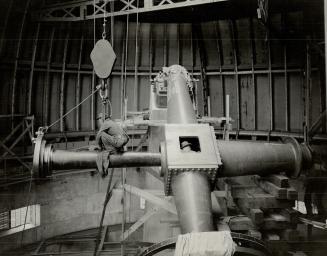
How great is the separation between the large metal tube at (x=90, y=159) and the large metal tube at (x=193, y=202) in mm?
370

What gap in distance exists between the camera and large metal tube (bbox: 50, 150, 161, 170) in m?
3.18

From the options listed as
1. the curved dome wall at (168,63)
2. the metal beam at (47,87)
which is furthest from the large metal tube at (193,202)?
the metal beam at (47,87)

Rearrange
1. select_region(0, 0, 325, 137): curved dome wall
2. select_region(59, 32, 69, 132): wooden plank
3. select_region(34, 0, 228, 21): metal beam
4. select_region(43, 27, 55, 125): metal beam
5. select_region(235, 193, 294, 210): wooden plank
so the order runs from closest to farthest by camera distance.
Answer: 1. select_region(235, 193, 294, 210): wooden plank
2. select_region(34, 0, 228, 21): metal beam
3. select_region(0, 0, 325, 137): curved dome wall
4. select_region(43, 27, 55, 125): metal beam
5. select_region(59, 32, 69, 132): wooden plank

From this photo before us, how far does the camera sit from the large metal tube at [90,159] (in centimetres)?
318

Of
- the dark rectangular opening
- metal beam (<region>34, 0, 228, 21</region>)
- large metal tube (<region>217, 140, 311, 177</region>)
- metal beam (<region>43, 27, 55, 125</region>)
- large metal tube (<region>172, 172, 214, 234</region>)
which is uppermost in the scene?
metal beam (<region>34, 0, 228, 21</region>)

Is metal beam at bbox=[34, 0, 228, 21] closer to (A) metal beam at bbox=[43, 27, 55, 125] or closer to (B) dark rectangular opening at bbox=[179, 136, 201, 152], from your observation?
(A) metal beam at bbox=[43, 27, 55, 125]

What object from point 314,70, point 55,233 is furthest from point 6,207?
point 314,70

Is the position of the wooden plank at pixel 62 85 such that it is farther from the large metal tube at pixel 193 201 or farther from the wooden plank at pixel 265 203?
the large metal tube at pixel 193 201

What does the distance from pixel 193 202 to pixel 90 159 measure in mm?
1142

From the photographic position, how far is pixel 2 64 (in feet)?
34.3

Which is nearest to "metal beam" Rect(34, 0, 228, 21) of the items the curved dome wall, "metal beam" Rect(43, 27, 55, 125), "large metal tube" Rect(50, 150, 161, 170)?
the curved dome wall

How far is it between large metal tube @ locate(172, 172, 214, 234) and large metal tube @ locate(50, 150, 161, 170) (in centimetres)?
37

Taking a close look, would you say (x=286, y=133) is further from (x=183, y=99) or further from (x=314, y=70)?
(x=183, y=99)

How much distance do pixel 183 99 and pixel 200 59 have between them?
8.25m
